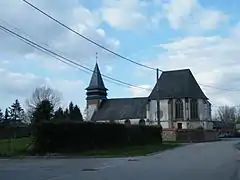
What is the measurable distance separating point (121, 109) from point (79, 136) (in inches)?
3470

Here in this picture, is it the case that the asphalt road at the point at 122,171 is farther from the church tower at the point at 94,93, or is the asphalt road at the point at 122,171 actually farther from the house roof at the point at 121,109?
the church tower at the point at 94,93

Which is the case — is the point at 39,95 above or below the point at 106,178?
above

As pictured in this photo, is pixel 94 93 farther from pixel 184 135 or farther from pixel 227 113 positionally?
pixel 227 113

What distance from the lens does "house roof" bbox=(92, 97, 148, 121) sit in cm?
11988

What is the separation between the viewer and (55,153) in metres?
33.1

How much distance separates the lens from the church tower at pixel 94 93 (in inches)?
4843

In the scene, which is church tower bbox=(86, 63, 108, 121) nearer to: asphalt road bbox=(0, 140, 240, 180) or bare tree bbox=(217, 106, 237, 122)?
bare tree bbox=(217, 106, 237, 122)

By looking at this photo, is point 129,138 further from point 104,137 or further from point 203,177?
point 203,177

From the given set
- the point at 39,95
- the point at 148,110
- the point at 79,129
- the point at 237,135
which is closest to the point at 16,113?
the point at 39,95

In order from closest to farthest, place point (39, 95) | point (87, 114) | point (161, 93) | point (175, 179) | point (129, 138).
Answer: point (175, 179), point (129, 138), point (39, 95), point (161, 93), point (87, 114)

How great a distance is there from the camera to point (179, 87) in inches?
4242

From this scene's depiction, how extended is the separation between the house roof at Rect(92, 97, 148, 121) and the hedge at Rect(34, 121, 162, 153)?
72.8 metres

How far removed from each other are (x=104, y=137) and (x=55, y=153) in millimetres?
7575

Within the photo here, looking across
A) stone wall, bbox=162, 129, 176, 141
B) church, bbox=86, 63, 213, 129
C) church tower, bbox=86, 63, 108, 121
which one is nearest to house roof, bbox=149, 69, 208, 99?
church, bbox=86, 63, 213, 129
